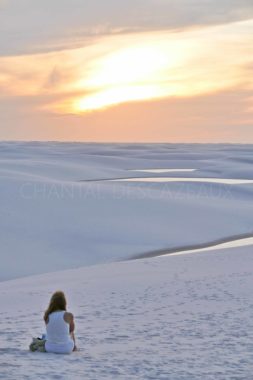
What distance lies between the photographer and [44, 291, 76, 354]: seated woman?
762cm

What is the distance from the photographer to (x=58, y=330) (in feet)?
25.1

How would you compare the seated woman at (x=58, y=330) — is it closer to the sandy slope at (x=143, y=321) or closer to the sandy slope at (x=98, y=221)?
the sandy slope at (x=143, y=321)

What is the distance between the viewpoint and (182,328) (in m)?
9.06

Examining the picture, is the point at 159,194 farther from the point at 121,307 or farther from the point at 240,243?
the point at 121,307

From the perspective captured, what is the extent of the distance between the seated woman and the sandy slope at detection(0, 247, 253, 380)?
129 mm

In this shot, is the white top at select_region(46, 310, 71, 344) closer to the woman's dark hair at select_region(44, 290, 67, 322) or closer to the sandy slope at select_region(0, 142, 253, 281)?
the woman's dark hair at select_region(44, 290, 67, 322)

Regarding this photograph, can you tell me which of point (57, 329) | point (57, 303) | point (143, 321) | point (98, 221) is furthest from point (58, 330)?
point (98, 221)

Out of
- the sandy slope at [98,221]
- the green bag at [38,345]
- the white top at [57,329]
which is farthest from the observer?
the sandy slope at [98,221]

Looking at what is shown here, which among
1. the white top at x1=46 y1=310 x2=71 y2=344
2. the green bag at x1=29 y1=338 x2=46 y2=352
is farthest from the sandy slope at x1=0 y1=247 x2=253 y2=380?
the white top at x1=46 y1=310 x2=71 y2=344

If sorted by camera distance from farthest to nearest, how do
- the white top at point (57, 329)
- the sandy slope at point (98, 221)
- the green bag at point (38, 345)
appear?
the sandy slope at point (98, 221) → the green bag at point (38, 345) → the white top at point (57, 329)

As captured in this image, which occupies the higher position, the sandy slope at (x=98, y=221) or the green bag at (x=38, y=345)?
the sandy slope at (x=98, y=221)

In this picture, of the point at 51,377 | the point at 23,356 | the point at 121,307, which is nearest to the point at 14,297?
the point at 121,307

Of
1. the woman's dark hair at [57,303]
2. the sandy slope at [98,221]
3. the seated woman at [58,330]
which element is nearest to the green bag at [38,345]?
the seated woman at [58,330]

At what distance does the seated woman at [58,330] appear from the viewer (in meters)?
7.62
